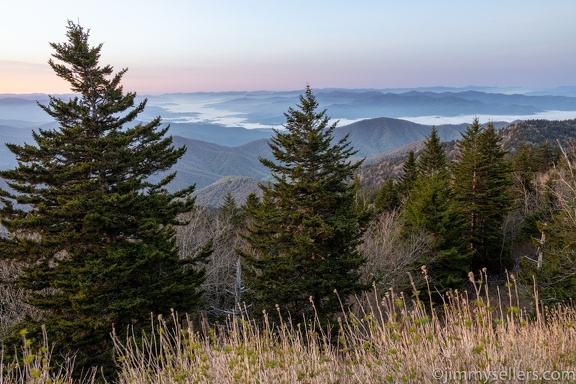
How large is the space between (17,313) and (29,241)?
7793 millimetres

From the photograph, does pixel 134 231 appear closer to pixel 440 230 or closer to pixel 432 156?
pixel 440 230

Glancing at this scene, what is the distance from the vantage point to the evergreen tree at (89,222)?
36.1 ft

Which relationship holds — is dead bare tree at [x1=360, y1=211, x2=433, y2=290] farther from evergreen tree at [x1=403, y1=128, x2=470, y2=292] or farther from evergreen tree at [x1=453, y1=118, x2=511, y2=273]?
evergreen tree at [x1=453, y1=118, x2=511, y2=273]

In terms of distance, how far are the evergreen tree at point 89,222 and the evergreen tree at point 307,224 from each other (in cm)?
353

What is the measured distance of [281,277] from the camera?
14492 millimetres

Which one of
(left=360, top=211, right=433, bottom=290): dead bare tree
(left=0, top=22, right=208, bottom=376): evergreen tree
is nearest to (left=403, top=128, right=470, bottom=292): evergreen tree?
(left=360, top=211, right=433, bottom=290): dead bare tree

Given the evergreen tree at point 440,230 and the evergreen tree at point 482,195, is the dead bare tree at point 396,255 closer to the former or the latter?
the evergreen tree at point 440,230

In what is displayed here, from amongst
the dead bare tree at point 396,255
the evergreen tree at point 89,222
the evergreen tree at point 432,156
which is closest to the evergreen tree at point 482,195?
the dead bare tree at point 396,255

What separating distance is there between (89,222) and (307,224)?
25.3 feet

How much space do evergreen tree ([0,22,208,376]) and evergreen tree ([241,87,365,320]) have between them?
3525 millimetres

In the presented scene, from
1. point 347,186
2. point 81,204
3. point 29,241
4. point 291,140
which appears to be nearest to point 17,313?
point 29,241

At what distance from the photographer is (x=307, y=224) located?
549 inches

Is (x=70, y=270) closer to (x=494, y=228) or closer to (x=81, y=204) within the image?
(x=81, y=204)

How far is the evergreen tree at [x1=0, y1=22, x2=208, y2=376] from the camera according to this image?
36.1 ft
